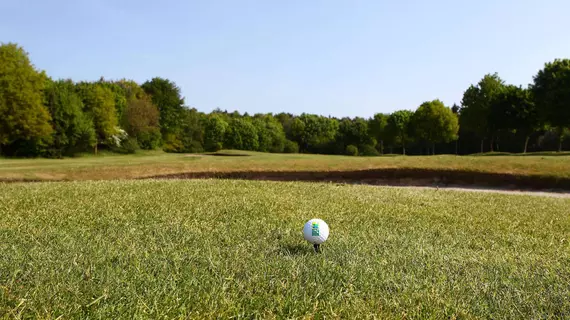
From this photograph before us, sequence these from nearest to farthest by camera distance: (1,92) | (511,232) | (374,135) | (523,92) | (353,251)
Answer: (353,251)
(511,232)
(1,92)
(523,92)
(374,135)

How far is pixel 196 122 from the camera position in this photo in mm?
73438

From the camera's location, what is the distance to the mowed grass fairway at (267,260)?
12.1 ft

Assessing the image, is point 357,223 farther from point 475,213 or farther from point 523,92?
point 523,92

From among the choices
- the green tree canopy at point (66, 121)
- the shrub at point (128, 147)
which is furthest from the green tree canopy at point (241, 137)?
the green tree canopy at point (66, 121)

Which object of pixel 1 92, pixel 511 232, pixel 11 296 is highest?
pixel 1 92

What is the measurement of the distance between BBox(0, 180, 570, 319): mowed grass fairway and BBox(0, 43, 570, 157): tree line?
1269 inches

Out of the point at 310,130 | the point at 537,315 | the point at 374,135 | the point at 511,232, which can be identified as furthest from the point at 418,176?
the point at 310,130

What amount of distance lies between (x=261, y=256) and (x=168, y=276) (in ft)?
4.44

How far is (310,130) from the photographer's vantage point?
85.8 metres

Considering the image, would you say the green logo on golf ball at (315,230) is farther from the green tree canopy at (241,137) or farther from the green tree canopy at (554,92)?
the green tree canopy at (241,137)

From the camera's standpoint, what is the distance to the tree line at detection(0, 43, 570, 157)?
119 feet

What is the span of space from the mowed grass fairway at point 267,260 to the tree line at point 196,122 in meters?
32.2

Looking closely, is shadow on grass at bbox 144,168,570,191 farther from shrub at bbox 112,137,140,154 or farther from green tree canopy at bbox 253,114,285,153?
green tree canopy at bbox 253,114,285,153

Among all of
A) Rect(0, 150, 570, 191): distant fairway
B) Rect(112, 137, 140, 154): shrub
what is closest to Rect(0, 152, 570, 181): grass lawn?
Rect(0, 150, 570, 191): distant fairway
